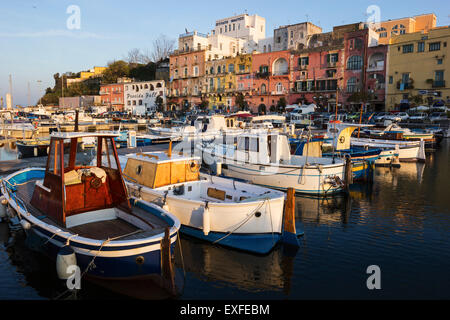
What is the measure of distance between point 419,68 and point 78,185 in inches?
1846

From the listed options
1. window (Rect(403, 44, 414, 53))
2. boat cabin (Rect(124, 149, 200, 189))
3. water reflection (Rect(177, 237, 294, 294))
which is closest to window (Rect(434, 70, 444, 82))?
window (Rect(403, 44, 414, 53))

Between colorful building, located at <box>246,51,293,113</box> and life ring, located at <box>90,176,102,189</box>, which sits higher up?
colorful building, located at <box>246,51,293,113</box>

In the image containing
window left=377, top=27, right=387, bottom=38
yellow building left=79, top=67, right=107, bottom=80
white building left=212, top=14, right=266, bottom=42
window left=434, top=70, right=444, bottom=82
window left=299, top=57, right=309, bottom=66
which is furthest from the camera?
yellow building left=79, top=67, right=107, bottom=80

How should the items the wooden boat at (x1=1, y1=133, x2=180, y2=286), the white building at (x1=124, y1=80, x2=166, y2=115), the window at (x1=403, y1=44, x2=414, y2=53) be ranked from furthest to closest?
1. the white building at (x1=124, y1=80, x2=166, y2=115)
2. the window at (x1=403, y1=44, x2=414, y2=53)
3. the wooden boat at (x1=1, y1=133, x2=180, y2=286)

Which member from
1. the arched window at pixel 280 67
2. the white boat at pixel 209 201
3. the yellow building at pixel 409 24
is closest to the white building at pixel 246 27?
the arched window at pixel 280 67

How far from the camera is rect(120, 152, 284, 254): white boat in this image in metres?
9.48

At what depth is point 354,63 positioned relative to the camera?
47.2 m

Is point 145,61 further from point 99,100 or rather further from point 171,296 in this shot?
point 171,296

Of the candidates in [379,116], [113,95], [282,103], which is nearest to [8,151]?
[282,103]

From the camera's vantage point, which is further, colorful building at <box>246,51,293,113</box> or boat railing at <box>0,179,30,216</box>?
colorful building at <box>246,51,293,113</box>

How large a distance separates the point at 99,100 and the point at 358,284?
259 feet

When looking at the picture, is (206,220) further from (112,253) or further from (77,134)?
(77,134)

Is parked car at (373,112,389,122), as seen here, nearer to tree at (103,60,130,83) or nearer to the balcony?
the balcony

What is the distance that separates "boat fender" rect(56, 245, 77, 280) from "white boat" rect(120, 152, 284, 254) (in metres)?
3.26
